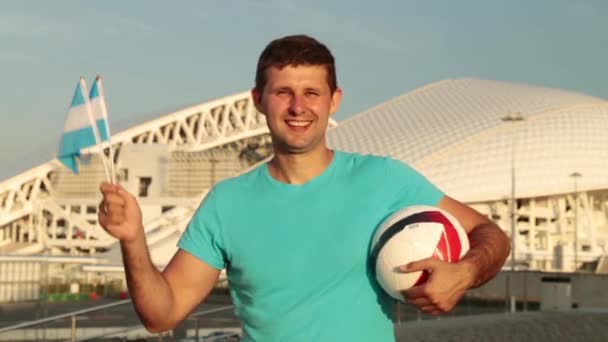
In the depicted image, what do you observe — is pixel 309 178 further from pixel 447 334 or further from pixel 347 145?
pixel 347 145

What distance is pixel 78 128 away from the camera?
3457mm

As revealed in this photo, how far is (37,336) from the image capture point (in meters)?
11.4

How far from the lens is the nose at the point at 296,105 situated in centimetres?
303

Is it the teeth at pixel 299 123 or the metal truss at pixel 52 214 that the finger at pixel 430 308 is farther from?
the metal truss at pixel 52 214

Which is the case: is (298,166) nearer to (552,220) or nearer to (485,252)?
(485,252)

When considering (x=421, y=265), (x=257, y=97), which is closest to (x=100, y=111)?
(x=257, y=97)

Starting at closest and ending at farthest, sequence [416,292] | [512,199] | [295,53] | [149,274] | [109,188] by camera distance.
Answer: [109,188] → [416,292] → [149,274] → [295,53] → [512,199]

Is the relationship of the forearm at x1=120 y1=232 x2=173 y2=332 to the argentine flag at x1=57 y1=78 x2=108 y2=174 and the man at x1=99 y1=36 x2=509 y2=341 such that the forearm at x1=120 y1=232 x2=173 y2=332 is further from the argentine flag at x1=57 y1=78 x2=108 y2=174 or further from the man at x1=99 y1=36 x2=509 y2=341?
the argentine flag at x1=57 y1=78 x2=108 y2=174

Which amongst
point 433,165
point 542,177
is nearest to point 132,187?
point 433,165

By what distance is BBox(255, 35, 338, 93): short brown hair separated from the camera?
303cm

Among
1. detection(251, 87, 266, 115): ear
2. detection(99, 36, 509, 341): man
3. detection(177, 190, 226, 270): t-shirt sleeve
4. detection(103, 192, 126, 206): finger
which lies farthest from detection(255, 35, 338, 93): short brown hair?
detection(103, 192, 126, 206): finger

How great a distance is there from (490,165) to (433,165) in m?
3.14

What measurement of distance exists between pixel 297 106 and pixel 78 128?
0.83 m

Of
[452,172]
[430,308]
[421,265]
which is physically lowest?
[430,308]
